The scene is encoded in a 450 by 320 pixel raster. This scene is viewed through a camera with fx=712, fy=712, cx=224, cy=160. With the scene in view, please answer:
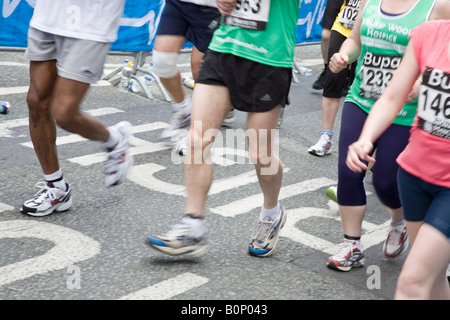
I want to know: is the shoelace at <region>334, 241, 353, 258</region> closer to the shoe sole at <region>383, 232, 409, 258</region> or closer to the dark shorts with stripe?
the shoe sole at <region>383, 232, 409, 258</region>

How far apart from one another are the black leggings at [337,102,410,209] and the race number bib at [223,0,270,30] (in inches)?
26.9

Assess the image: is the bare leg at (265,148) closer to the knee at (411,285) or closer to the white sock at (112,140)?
the white sock at (112,140)

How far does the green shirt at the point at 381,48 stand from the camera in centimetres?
364

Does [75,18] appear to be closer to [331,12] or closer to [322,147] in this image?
[322,147]

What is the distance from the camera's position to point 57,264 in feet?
12.1

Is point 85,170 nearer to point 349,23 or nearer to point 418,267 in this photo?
point 349,23

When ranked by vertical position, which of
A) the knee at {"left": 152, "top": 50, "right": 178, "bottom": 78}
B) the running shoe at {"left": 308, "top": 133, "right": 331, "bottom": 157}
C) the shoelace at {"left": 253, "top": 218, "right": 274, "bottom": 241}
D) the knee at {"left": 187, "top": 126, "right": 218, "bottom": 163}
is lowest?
the running shoe at {"left": 308, "top": 133, "right": 331, "bottom": 157}

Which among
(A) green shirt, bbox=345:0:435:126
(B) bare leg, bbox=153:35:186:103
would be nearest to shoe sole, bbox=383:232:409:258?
(A) green shirt, bbox=345:0:435:126

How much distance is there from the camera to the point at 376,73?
377cm

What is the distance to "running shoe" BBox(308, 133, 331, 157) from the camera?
626 cm

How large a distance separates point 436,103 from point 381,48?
107 centimetres

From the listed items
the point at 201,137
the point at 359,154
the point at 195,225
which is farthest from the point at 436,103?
the point at 195,225

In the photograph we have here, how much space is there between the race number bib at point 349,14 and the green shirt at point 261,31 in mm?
2185
